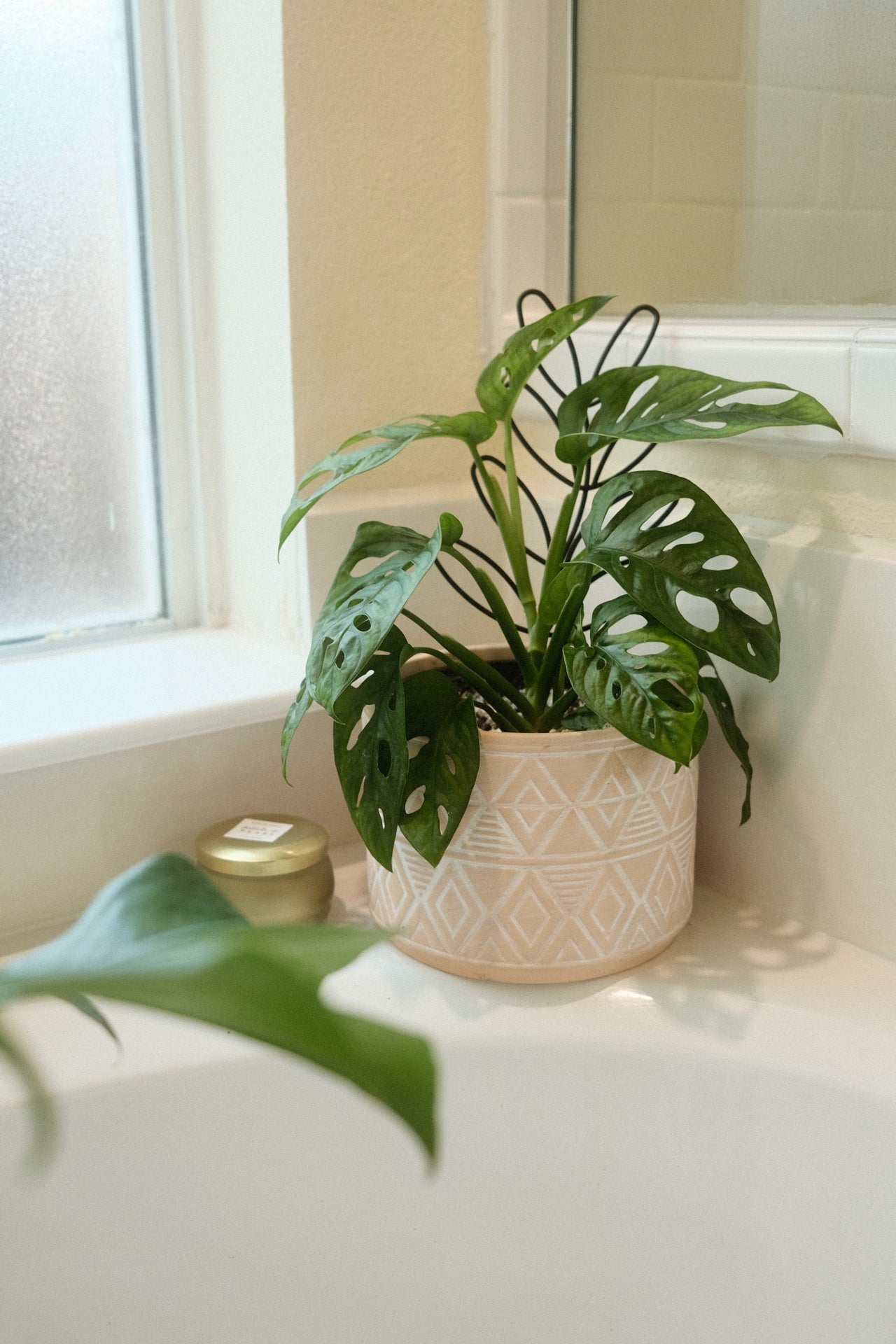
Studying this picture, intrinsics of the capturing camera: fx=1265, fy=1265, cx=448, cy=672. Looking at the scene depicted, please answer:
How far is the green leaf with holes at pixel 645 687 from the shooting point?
2.11 feet

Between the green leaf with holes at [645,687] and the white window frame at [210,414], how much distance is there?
1.00 ft

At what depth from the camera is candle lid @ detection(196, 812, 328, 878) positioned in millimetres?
806

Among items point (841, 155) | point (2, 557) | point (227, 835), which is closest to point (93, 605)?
point (2, 557)

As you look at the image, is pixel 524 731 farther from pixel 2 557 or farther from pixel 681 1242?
pixel 2 557

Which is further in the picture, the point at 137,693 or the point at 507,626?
the point at 137,693

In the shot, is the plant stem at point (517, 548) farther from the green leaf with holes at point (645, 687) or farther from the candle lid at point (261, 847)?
the candle lid at point (261, 847)

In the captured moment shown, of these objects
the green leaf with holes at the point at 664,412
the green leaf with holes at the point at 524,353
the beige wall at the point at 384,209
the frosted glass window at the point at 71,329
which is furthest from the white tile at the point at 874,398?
the frosted glass window at the point at 71,329

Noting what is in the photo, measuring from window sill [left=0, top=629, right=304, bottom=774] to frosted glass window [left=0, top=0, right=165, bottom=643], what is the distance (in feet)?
0.22

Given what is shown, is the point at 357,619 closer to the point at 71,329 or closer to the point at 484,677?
the point at 484,677

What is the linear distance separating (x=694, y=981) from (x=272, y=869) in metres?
0.27

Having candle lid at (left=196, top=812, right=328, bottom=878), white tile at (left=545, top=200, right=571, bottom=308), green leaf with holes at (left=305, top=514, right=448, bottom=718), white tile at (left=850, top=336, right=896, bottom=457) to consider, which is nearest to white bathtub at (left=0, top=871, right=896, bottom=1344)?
candle lid at (left=196, top=812, right=328, bottom=878)

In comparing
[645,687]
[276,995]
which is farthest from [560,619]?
[276,995]

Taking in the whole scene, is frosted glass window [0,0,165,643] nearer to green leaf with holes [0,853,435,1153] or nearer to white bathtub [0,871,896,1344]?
white bathtub [0,871,896,1344]

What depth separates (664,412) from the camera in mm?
715
